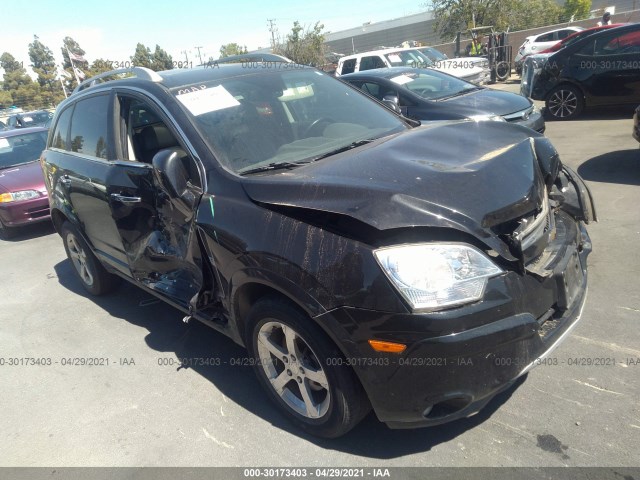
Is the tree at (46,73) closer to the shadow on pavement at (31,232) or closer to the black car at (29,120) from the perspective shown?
the black car at (29,120)

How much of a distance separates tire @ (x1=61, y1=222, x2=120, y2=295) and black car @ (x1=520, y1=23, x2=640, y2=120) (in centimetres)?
883

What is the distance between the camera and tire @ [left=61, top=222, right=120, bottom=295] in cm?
471

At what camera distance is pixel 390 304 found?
204cm

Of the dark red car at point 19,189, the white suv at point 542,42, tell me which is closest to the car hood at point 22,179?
the dark red car at point 19,189

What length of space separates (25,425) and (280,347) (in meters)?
1.89

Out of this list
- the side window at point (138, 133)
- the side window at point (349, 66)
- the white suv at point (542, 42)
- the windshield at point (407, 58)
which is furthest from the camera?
the white suv at point (542, 42)

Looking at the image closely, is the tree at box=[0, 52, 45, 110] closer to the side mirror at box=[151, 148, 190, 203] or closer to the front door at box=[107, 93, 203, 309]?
the front door at box=[107, 93, 203, 309]

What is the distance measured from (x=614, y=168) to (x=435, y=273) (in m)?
5.57

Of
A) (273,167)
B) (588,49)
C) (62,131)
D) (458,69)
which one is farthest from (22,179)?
(458,69)

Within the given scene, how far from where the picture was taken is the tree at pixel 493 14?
33750 mm

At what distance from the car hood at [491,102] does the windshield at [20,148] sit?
7.03m

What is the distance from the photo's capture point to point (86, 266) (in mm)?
4918

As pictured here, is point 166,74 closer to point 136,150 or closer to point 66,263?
point 136,150

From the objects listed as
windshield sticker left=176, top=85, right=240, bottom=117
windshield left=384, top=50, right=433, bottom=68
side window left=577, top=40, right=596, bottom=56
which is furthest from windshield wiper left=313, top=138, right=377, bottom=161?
windshield left=384, top=50, right=433, bottom=68
